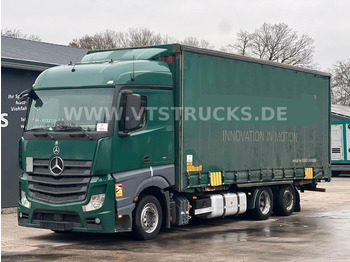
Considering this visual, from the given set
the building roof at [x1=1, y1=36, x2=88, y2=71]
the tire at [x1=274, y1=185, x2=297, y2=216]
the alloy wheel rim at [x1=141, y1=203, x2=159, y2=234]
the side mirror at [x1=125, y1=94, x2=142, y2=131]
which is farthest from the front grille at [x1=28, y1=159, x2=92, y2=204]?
the tire at [x1=274, y1=185, x2=297, y2=216]

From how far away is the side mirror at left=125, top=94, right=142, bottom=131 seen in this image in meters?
12.1

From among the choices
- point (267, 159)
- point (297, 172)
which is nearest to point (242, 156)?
point (267, 159)

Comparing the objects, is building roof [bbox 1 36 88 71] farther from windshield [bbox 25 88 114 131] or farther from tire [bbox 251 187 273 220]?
tire [bbox 251 187 273 220]

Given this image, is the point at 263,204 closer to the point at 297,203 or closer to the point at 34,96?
the point at 297,203

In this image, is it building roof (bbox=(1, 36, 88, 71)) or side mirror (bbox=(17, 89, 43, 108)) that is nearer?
side mirror (bbox=(17, 89, 43, 108))

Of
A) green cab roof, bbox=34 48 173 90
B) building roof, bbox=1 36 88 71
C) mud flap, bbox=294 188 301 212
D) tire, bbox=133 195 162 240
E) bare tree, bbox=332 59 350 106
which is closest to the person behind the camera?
green cab roof, bbox=34 48 173 90

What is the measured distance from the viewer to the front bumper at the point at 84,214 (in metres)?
11.9

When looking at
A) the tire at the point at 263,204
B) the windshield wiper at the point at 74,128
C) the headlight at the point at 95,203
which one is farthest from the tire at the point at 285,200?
the windshield wiper at the point at 74,128

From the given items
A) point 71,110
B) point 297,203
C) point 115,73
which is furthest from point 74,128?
point 297,203

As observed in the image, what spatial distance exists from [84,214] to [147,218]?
4.64 feet

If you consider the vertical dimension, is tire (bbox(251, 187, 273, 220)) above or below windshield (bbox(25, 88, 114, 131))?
below

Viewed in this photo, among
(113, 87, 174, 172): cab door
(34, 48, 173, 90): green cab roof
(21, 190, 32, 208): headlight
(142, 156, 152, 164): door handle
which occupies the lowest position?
(21, 190, 32, 208): headlight

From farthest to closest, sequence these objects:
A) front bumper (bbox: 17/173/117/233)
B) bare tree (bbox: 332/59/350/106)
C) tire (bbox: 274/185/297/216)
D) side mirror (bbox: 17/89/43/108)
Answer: bare tree (bbox: 332/59/350/106)
tire (bbox: 274/185/297/216)
side mirror (bbox: 17/89/43/108)
front bumper (bbox: 17/173/117/233)

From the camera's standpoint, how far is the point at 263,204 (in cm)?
1647
